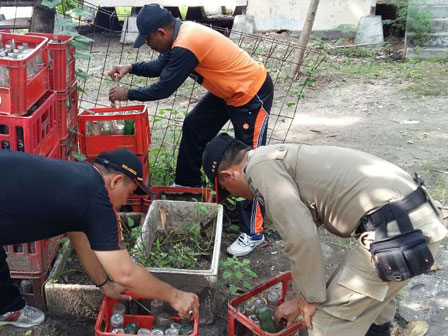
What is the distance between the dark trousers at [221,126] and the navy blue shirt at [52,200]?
1817mm

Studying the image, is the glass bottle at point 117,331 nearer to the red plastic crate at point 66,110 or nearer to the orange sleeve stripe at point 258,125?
the red plastic crate at point 66,110

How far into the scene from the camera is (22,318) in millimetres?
3656

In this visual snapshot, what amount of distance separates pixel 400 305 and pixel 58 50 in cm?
288

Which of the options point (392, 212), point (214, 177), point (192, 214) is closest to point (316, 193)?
point (392, 212)

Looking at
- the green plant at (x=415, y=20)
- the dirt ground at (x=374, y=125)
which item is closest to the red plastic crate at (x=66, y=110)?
the dirt ground at (x=374, y=125)

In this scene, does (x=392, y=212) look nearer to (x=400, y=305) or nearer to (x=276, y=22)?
(x=400, y=305)

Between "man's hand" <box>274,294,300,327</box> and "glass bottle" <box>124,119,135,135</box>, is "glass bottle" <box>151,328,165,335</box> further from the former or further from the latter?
"glass bottle" <box>124,119,135,135</box>

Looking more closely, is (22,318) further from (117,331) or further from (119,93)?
(119,93)

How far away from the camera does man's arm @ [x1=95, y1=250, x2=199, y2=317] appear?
9.23 feet

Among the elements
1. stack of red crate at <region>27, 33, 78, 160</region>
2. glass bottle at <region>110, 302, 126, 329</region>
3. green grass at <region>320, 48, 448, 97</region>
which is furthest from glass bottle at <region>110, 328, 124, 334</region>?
green grass at <region>320, 48, 448, 97</region>

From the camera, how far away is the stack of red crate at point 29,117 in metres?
3.27

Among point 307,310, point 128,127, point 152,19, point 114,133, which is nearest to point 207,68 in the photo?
point 152,19

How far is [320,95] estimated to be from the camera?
8766mm

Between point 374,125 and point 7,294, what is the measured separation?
5299 mm
